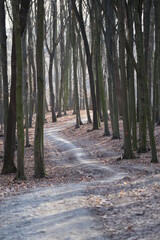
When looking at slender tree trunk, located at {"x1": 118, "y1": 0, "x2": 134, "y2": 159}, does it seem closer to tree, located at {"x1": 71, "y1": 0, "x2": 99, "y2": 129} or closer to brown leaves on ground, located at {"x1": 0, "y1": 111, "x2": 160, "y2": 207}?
brown leaves on ground, located at {"x1": 0, "y1": 111, "x2": 160, "y2": 207}

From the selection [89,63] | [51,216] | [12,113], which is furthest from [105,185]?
[89,63]

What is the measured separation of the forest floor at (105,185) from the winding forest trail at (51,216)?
0.04 meters

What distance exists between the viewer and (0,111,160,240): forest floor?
647 centimetres

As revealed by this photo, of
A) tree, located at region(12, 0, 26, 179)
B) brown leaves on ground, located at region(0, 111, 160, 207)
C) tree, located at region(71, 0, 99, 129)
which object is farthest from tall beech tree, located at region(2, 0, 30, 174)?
tree, located at region(71, 0, 99, 129)

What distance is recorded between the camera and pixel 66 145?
22.4 metres

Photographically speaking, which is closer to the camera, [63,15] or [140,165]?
[140,165]

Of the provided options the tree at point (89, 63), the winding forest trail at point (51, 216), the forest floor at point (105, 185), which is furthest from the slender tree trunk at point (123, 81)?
the tree at point (89, 63)

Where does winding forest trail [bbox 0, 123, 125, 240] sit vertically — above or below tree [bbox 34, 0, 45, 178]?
below

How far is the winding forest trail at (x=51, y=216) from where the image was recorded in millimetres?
6043

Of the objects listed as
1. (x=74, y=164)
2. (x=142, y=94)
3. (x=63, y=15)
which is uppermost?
(x=63, y=15)

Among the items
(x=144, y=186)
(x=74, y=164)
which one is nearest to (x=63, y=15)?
(x=74, y=164)

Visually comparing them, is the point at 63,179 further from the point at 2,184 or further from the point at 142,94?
the point at 142,94

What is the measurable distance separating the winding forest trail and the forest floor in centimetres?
4

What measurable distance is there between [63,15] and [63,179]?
974 inches
